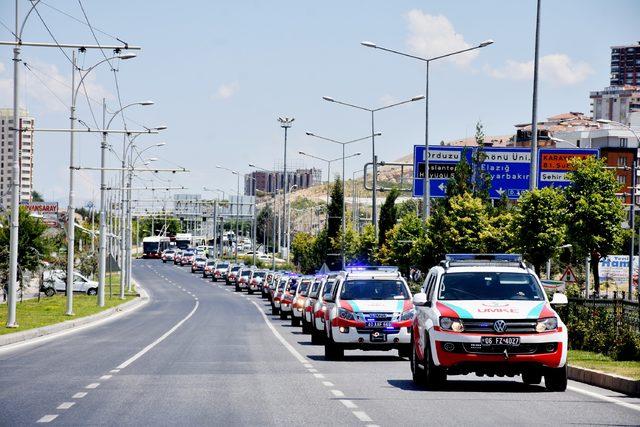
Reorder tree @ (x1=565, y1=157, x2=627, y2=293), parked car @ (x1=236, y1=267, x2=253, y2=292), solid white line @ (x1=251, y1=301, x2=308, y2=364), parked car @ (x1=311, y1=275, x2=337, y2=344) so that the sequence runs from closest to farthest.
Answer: solid white line @ (x1=251, y1=301, x2=308, y2=364) → parked car @ (x1=311, y1=275, x2=337, y2=344) → tree @ (x1=565, y1=157, x2=627, y2=293) → parked car @ (x1=236, y1=267, x2=253, y2=292)

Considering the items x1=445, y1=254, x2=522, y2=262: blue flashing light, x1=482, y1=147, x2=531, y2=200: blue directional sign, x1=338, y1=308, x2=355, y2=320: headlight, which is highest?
x1=482, y1=147, x2=531, y2=200: blue directional sign

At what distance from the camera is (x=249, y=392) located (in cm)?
1830

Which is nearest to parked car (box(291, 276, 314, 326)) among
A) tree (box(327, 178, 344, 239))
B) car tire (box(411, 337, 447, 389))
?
car tire (box(411, 337, 447, 389))

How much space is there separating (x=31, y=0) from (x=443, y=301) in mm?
21847

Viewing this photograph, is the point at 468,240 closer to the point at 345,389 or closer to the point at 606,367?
the point at 606,367

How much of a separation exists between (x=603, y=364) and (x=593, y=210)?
118 ft

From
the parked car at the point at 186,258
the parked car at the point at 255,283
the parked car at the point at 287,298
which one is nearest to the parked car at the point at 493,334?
the parked car at the point at 287,298

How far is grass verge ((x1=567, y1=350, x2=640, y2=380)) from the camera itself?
67.2 ft

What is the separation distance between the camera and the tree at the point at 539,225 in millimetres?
45781

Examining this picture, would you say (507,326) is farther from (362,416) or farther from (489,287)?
(362,416)

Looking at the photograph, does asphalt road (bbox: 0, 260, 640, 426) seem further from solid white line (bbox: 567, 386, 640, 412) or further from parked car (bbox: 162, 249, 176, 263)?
parked car (bbox: 162, 249, 176, 263)

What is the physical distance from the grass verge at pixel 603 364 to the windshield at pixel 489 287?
1.94 metres

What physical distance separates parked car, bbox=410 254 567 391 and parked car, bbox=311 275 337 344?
36.7 ft

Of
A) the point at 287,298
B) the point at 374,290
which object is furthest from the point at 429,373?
the point at 287,298
